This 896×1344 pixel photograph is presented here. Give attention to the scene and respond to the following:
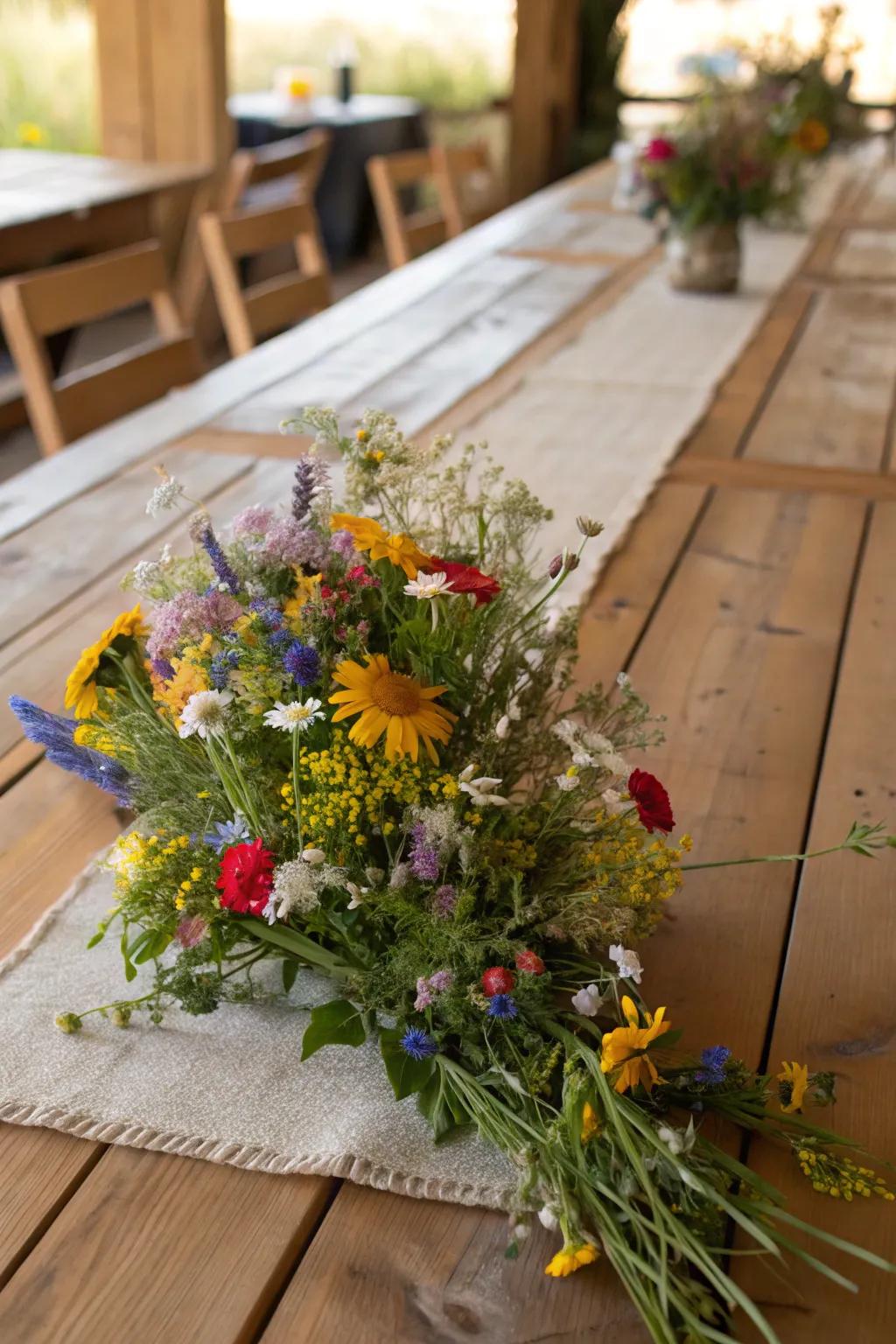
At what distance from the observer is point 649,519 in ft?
5.55

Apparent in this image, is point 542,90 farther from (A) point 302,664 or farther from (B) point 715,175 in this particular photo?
(A) point 302,664

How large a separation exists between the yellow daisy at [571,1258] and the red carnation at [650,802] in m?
0.24

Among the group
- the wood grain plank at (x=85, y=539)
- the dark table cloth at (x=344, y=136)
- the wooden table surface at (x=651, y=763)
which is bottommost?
the dark table cloth at (x=344, y=136)

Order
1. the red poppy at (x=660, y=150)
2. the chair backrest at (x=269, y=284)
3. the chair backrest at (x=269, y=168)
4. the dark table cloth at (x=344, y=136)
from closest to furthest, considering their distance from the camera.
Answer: the chair backrest at (x=269, y=284)
the red poppy at (x=660, y=150)
the chair backrest at (x=269, y=168)
the dark table cloth at (x=344, y=136)

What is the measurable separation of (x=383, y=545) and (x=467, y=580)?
0.05 m

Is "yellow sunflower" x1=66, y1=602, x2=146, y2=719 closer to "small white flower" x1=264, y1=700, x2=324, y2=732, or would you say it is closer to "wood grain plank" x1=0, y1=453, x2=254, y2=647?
"small white flower" x1=264, y1=700, x2=324, y2=732

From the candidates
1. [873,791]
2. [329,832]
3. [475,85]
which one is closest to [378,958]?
[329,832]

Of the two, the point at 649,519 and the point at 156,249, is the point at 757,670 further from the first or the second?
the point at 156,249

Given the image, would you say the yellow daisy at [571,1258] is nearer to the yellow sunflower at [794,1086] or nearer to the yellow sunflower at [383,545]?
the yellow sunflower at [794,1086]

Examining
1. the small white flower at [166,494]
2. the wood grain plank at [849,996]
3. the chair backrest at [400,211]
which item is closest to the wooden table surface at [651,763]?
the wood grain plank at [849,996]

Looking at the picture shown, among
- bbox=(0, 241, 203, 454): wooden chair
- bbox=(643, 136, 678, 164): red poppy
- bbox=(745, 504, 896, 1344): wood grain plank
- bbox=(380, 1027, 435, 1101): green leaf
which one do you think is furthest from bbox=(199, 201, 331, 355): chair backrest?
bbox=(380, 1027, 435, 1101): green leaf

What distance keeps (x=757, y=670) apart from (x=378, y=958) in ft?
2.13

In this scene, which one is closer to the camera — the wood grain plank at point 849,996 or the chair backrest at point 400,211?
the wood grain plank at point 849,996

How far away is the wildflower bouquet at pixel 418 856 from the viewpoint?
0.70 metres
